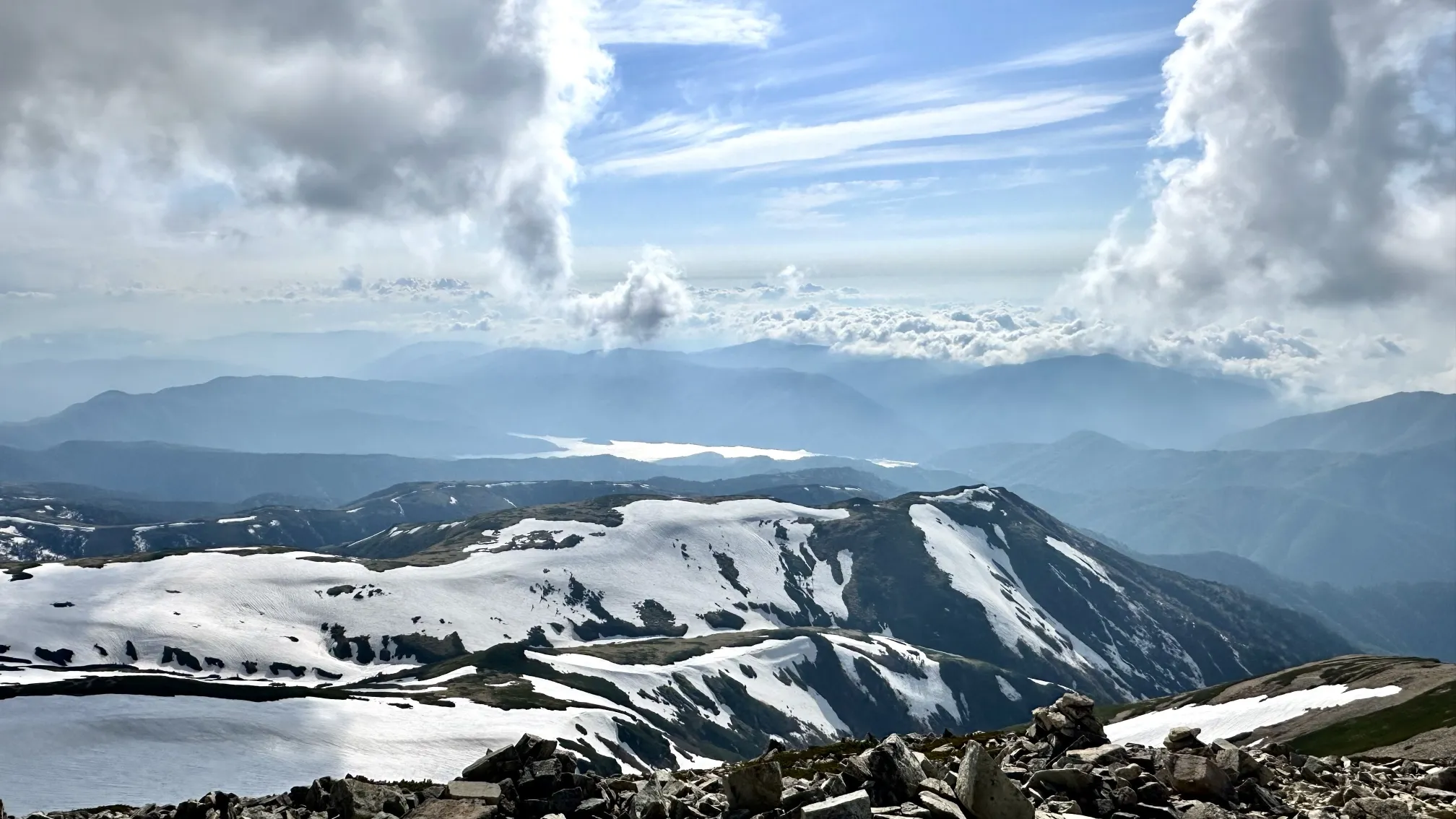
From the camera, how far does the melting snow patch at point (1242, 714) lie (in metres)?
108

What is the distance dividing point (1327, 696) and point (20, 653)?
223908mm

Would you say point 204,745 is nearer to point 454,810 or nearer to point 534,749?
point 534,749

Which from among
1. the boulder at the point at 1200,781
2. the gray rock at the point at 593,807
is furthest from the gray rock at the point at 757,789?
the boulder at the point at 1200,781

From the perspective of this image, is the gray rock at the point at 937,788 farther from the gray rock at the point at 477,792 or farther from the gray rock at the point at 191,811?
the gray rock at the point at 191,811

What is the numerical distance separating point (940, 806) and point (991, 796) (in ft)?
4.96

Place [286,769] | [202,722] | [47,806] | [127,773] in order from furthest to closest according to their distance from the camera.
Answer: [202,722]
[286,769]
[127,773]
[47,806]

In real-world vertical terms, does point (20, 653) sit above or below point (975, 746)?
below

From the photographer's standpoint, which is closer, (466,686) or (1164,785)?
(1164,785)

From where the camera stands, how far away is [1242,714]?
394 ft

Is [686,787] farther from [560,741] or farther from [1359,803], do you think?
[560,741]

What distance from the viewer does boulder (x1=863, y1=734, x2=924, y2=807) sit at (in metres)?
22.8

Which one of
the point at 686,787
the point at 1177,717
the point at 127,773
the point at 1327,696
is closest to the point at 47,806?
the point at 127,773

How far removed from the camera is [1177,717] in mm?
123938

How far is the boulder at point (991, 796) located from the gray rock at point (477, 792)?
12552 mm
